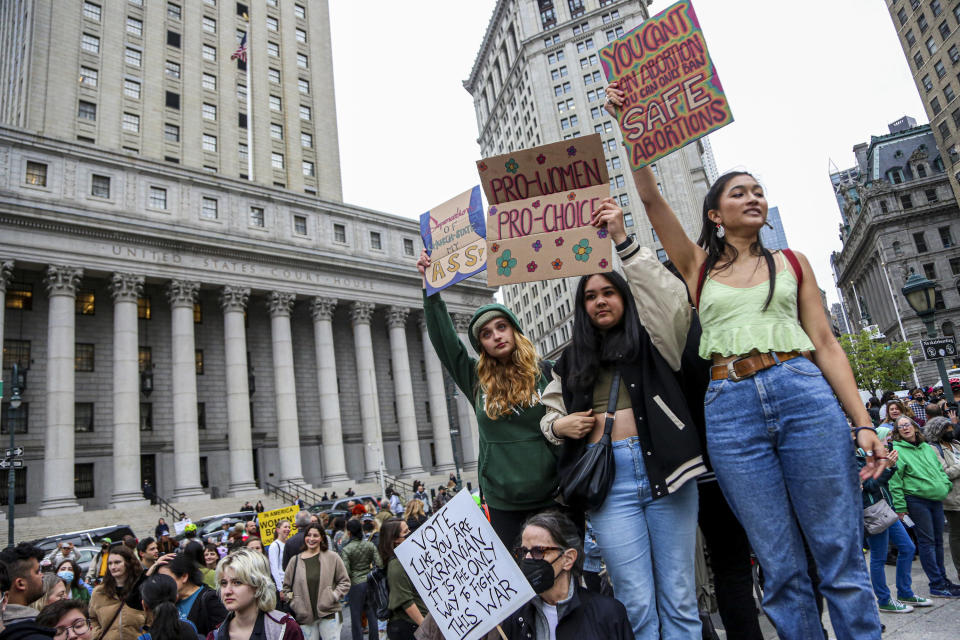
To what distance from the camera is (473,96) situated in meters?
111

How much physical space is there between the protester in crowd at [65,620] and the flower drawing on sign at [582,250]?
5206 mm

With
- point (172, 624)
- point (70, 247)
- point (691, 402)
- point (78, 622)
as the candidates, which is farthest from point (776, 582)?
point (70, 247)

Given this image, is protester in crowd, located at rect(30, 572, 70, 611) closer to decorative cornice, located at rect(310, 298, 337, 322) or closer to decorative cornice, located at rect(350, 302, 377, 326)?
decorative cornice, located at rect(310, 298, 337, 322)

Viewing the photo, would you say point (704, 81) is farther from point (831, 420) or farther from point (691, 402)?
point (831, 420)

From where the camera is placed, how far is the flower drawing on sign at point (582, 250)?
437 cm

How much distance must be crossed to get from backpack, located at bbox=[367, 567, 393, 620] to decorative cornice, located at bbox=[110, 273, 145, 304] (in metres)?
31.3

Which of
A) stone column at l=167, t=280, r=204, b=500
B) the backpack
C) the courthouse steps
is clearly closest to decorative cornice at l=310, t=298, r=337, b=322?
stone column at l=167, t=280, r=204, b=500

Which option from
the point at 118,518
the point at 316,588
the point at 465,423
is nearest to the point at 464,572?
the point at 316,588

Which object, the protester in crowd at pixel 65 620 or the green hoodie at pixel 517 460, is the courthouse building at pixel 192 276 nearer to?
the protester in crowd at pixel 65 620

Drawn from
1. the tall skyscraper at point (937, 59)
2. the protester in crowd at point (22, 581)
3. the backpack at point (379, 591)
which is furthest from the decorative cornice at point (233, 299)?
the tall skyscraper at point (937, 59)

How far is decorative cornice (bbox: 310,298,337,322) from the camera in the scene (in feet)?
134

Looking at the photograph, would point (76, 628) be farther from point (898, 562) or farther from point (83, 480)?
point (83, 480)

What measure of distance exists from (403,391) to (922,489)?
125 feet

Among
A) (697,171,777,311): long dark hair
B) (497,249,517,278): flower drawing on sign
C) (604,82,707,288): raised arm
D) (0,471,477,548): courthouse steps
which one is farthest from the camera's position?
(0,471,477,548): courthouse steps
